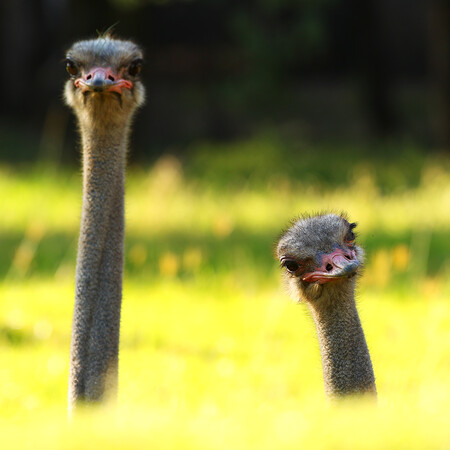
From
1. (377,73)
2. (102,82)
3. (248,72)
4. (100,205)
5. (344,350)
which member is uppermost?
(248,72)

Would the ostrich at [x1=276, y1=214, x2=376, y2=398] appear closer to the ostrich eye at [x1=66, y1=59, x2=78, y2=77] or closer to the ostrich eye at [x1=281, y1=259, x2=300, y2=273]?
the ostrich eye at [x1=281, y1=259, x2=300, y2=273]

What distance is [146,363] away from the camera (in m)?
4.70

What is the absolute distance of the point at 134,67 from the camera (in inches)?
128

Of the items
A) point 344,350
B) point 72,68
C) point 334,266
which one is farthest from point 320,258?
point 72,68

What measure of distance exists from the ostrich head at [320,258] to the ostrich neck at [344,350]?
0.10 feet

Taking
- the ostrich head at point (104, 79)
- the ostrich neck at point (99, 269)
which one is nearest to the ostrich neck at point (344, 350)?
the ostrich neck at point (99, 269)

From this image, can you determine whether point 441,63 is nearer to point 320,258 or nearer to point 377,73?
point 377,73

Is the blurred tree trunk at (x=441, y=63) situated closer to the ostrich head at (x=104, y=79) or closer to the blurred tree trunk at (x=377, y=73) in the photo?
the blurred tree trunk at (x=377, y=73)

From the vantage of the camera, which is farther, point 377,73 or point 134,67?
point 377,73

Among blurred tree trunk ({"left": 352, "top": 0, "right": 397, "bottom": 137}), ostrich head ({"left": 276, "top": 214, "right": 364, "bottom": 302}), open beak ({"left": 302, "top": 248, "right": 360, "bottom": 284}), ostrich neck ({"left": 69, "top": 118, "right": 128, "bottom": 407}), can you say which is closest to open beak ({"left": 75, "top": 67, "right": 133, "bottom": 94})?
ostrich neck ({"left": 69, "top": 118, "right": 128, "bottom": 407})

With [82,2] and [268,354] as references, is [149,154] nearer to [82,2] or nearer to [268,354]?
[82,2]

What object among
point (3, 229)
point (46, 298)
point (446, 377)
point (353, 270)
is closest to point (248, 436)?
point (353, 270)

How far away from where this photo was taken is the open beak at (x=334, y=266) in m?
2.87

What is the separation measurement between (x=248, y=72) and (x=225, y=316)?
897 cm
